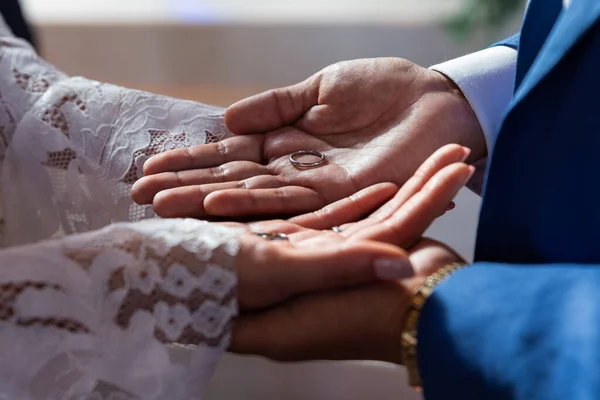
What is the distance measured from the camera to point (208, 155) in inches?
31.0

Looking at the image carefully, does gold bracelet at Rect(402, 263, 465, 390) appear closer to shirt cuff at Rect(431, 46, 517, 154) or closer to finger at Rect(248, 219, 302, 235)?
finger at Rect(248, 219, 302, 235)

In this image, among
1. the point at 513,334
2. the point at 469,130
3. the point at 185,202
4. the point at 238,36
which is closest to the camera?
the point at 513,334

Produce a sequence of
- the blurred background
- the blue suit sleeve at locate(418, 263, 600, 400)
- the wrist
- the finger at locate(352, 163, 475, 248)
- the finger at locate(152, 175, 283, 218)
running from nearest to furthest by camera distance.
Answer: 1. the blue suit sleeve at locate(418, 263, 600, 400)
2. the finger at locate(352, 163, 475, 248)
3. the finger at locate(152, 175, 283, 218)
4. the wrist
5. the blurred background

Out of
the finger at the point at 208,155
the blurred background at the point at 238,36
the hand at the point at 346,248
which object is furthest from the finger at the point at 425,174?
the blurred background at the point at 238,36

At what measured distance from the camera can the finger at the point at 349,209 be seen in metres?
0.67

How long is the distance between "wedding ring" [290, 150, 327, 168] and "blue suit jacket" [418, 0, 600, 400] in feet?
0.72

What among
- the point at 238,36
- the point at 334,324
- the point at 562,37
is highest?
the point at 562,37

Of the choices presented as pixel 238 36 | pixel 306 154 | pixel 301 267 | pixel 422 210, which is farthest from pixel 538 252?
pixel 238 36

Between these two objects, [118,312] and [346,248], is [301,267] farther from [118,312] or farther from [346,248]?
[118,312]

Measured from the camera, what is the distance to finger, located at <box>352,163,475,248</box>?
1.94 ft

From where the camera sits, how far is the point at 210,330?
552mm

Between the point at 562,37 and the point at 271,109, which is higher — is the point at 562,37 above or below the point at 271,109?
above

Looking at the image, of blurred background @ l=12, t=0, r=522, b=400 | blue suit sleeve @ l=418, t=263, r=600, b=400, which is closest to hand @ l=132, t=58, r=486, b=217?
blue suit sleeve @ l=418, t=263, r=600, b=400

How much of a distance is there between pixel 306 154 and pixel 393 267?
0.30 m
